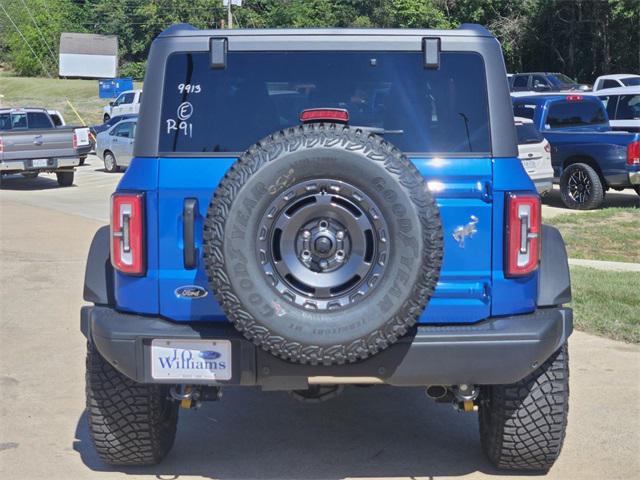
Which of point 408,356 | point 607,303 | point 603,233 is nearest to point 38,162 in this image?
point 603,233

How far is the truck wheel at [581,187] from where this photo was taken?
50.1ft

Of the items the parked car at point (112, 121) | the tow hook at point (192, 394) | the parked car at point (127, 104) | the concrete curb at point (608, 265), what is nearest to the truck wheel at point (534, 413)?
the tow hook at point (192, 394)

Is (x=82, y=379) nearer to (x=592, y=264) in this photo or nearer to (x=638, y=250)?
(x=592, y=264)

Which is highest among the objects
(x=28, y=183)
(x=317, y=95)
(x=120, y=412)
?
(x=317, y=95)

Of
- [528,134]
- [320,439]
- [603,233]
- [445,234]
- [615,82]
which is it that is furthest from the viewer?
[615,82]

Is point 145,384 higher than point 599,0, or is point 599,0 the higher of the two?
point 599,0

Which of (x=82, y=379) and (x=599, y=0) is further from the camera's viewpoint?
(x=599, y=0)

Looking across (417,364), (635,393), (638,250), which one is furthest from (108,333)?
(638,250)

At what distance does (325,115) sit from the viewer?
4230 mm

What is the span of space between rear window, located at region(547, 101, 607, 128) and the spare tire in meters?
13.5

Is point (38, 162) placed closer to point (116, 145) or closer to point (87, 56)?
point (116, 145)

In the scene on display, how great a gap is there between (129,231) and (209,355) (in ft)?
2.12

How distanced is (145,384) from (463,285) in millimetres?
1527

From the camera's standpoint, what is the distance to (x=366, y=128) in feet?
14.4
